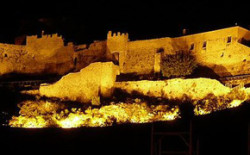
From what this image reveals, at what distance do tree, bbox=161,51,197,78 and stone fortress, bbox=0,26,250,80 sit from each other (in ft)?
2.71

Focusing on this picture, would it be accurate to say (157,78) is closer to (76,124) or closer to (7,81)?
(76,124)

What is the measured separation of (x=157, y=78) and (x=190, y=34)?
18.5 ft

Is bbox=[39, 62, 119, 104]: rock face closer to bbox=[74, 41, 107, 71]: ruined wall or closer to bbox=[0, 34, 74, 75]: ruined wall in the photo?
bbox=[74, 41, 107, 71]: ruined wall

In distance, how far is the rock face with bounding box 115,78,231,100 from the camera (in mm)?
31906

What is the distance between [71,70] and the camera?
4247 centimetres

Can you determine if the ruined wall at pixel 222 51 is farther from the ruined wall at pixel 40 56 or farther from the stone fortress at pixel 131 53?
the ruined wall at pixel 40 56

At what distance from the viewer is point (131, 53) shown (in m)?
39.3

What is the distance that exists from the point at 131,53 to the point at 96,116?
874cm

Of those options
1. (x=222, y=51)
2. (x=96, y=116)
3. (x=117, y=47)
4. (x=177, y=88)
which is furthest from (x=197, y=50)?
(x=96, y=116)

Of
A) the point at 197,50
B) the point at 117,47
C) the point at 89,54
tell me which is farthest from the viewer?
the point at 89,54

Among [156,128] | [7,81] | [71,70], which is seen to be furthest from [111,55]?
[156,128]

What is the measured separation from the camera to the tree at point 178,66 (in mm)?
35844

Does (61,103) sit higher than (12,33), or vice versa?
(12,33)

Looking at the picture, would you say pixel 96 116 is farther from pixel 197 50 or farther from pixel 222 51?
pixel 222 51
